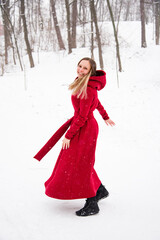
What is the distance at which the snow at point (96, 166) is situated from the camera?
2500mm

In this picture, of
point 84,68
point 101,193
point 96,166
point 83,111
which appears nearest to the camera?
point 83,111

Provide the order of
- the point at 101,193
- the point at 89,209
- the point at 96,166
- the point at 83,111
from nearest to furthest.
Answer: the point at 83,111
the point at 89,209
the point at 101,193
the point at 96,166

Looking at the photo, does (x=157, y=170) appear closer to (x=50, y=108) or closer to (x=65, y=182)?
(x=65, y=182)

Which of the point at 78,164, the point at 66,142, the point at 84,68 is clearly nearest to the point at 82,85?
the point at 84,68

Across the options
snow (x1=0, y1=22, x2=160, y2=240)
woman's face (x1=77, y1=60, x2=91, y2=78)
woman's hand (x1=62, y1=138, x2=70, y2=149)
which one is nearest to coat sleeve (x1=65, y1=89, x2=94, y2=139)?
woman's hand (x1=62, y1=138, x2=70, y2=149)

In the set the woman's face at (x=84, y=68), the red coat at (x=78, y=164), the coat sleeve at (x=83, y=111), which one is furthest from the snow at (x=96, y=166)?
the woman's face at (x=84, y=68)

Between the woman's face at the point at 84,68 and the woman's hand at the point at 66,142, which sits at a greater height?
the woman's face at the point at 84,68

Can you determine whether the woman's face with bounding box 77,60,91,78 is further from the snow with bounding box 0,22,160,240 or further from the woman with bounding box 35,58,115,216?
the snow with bounding box 0,22,160,240

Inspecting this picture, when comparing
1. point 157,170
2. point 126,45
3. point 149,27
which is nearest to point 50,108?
point 157,170

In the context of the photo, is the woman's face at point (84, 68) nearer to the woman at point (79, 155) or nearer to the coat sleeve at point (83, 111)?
the woman at point (79, 155)

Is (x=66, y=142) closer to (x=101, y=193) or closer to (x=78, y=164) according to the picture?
(x=78, y=164)

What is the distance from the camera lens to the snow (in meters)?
2.50

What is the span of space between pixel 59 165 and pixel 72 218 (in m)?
0.68

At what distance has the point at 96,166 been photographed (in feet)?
13.8
